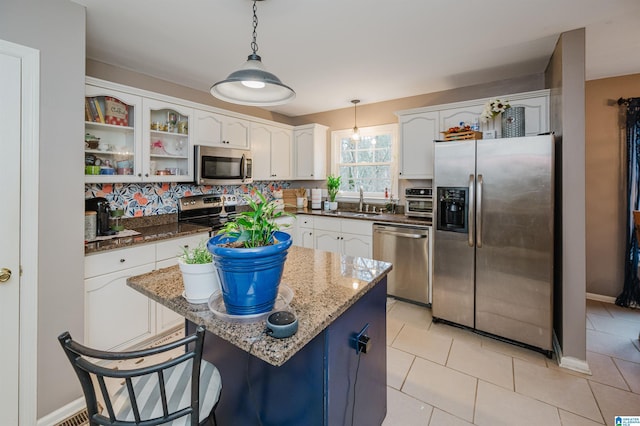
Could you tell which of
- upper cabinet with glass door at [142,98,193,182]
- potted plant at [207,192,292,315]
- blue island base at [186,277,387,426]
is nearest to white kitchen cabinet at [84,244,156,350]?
upper cabinet with glass door at [142,98,193,182]

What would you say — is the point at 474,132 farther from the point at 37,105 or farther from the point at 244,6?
the point at 37,105

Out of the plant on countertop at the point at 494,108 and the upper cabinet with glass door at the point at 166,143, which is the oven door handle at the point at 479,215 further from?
the upper cabinet with glass door at the point at 166,143

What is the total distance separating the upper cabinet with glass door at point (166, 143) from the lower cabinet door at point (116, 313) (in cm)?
101

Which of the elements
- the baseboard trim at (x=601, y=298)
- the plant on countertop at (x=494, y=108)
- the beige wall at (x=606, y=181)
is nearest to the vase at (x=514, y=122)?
the plant on countertop at (x=494, y=108)

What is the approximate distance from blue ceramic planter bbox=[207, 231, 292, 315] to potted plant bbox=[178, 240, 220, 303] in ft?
0.48

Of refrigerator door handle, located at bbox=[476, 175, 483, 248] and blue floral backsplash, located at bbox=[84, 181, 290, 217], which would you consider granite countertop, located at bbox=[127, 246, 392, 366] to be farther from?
refrigerator door handle, located at bbox=[476, 175, 483, 248]

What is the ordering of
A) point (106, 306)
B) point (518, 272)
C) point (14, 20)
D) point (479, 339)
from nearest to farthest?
point (14, 20) < point (106, 306) < point (518, 272) < point (479, 339)

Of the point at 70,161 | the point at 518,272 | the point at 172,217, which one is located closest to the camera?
the point at 70,161

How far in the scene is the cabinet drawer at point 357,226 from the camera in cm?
352

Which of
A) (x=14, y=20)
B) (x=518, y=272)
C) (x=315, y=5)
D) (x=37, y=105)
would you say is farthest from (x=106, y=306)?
(x=518, y=272)

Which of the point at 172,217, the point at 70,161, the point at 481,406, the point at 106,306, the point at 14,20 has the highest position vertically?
the point at 14,20

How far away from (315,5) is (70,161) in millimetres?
1825

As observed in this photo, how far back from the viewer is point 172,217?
3260 mm

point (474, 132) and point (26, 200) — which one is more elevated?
point (474, 132)
